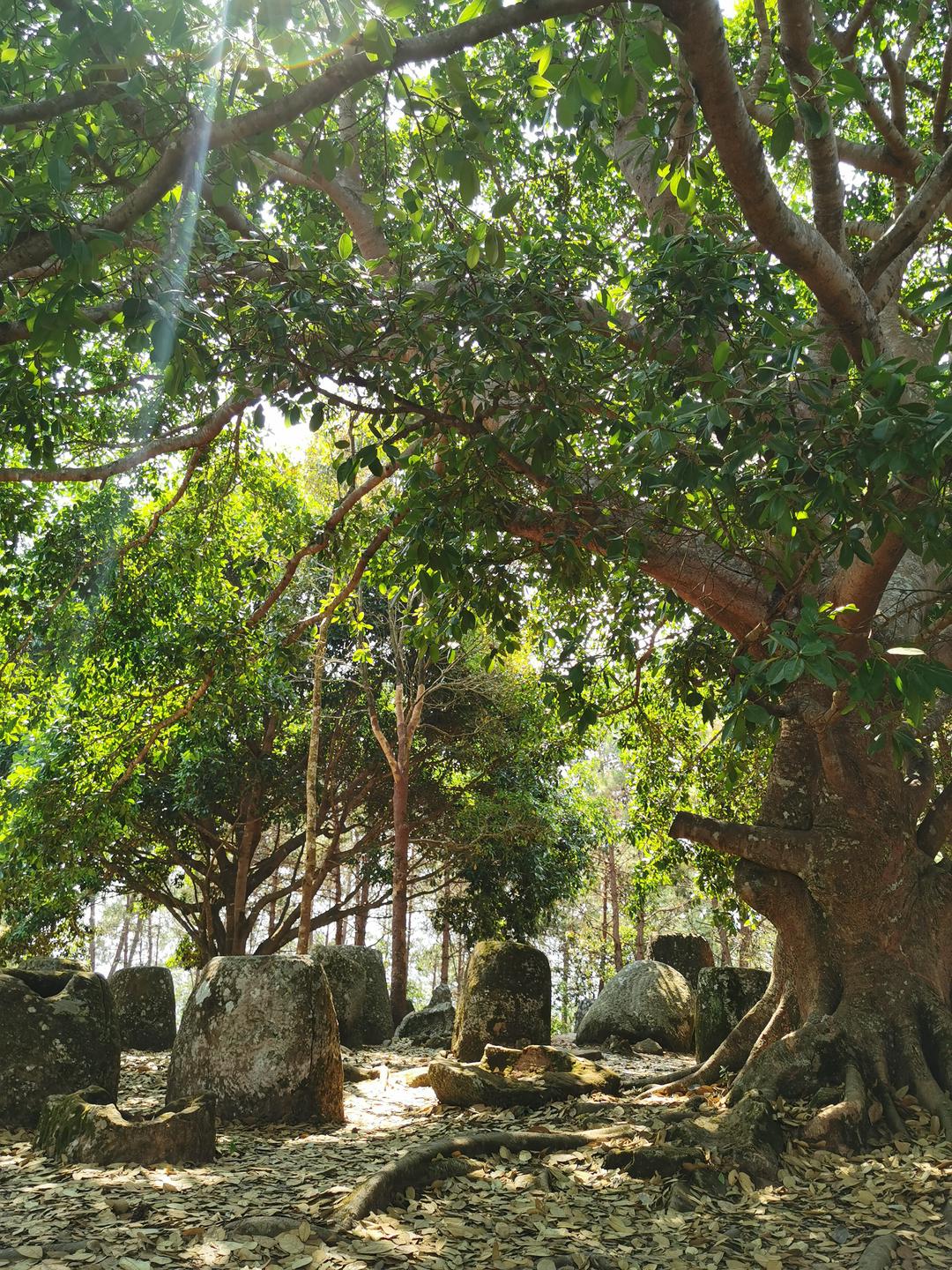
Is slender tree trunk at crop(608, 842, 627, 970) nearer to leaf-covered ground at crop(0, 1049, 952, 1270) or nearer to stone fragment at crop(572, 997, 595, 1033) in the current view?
stone fragment at crop(572, 997, 595, 1033)

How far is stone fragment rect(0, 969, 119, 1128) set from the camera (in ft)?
20.3

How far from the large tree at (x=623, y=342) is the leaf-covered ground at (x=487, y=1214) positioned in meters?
0.90

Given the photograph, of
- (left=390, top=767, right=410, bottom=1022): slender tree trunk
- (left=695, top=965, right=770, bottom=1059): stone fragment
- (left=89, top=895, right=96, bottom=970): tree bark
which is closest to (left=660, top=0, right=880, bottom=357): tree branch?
(left=695, top=965, right=770, bottom=1059): stone fragment

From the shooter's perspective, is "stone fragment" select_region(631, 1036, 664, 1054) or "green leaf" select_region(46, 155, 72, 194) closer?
"green leaf" select_region(46, 155, 72, 194)

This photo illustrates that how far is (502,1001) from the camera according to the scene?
9.66 m

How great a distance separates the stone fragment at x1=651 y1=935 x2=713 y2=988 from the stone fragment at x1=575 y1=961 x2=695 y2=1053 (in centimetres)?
191

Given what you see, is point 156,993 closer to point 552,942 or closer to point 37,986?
point 37,986

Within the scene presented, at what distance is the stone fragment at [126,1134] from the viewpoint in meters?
5.05

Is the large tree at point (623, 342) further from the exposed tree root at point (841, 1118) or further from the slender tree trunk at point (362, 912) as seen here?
the slender tree trunk at point (362, 912)

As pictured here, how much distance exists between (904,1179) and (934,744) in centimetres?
626

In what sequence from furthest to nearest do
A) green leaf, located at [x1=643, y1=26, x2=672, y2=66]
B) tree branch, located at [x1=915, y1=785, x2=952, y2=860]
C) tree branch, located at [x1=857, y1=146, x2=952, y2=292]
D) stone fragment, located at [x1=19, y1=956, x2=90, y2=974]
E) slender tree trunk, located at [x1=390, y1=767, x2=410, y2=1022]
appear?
slender tree trunk, located at [x1=390, y1=767, x2=410, y2=1022], stone fragment, located at [x1=19, y1=956, x2=90, y2=974], tree branch, located at [x1=915, y1=785, x2=952, y2=860], tree branch, located at [x1=857, y1=146, x2=952, y2=292], green leaf, located at [x1=643, y1=26, x2=672, y2=66]

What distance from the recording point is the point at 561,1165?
16.3 ft

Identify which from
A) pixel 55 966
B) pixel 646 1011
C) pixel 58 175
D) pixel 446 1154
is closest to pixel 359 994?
pixel 646 1011

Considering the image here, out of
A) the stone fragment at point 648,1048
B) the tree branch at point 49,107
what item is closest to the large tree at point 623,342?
the tree branch at point 49,107
